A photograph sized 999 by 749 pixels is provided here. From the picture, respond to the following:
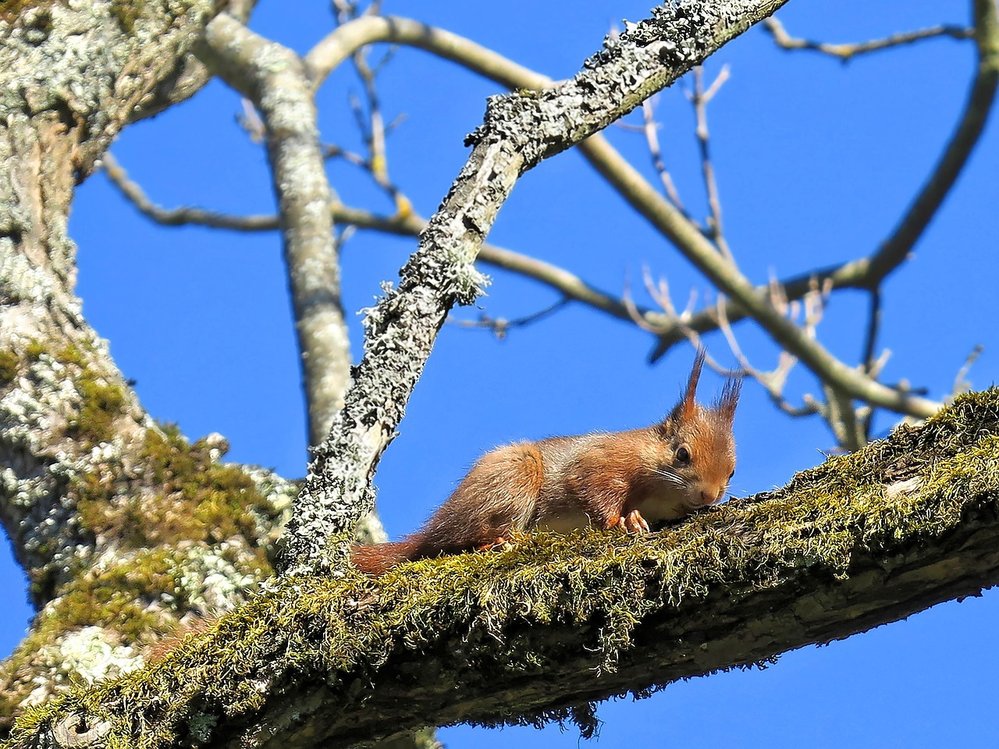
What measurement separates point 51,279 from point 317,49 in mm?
2626

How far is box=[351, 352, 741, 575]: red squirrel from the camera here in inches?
139

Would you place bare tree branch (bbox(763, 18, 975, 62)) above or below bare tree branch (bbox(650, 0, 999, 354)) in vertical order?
above

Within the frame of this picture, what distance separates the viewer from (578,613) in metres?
2.50

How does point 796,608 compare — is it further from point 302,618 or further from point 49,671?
point 49,671

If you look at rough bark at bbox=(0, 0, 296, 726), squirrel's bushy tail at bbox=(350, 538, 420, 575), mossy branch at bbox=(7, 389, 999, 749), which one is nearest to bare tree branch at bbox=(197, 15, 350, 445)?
rough bark at bbox=(0, 0, 296, 726)

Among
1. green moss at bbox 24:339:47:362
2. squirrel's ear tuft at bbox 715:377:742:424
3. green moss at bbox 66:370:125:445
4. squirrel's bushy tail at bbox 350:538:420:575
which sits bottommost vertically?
squirrel's bushy tail at bbox 350:538:420:575

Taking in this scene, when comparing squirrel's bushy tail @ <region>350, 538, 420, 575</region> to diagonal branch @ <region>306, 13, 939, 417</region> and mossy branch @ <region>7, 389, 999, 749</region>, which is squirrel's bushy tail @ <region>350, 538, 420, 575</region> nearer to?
mossy branch @ <region>7, 389, 999, 749</region>

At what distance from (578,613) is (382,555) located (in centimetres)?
101

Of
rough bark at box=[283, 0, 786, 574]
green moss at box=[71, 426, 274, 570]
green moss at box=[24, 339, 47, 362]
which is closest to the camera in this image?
rough bark at box=[283, 0, 786, 574]

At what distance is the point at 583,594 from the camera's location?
2.52 metres

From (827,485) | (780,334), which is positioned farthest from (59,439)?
(780,334)

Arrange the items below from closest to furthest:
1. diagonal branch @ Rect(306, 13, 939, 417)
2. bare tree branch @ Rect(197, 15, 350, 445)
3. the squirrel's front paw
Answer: the squirrel's front paw, bare tree branch @ Rect(197, 15, 350, 445), diagonal branch @ Rect(306, 13, 939, 417)

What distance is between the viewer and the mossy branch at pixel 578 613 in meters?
2.40

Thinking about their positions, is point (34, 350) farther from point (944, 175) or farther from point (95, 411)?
point (944, 175)
